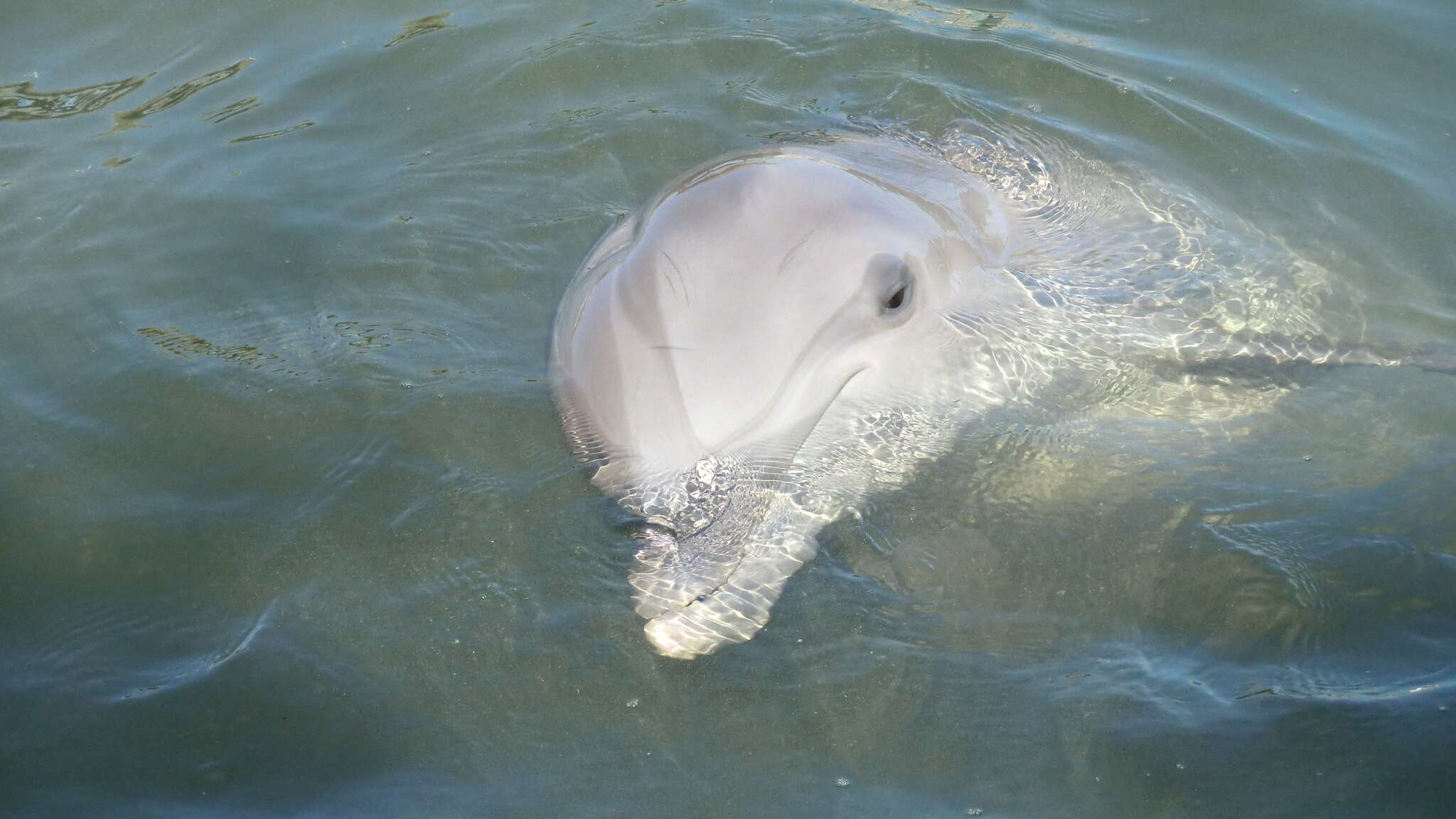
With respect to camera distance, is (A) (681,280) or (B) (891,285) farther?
(B) (891,285)

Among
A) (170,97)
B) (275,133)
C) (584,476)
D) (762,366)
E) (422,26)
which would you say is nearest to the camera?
(762,366)

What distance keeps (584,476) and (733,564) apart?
668 millimetres

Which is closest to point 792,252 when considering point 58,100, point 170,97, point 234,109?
point 234,109

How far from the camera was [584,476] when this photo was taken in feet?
13.3

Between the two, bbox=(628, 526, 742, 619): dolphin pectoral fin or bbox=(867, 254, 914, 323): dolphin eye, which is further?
bbox=(867, 254, 914, 323): dolphin eye

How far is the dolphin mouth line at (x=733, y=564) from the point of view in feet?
11.9

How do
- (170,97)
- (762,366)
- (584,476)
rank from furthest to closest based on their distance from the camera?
(170,97) → (584,476) → (762,366)

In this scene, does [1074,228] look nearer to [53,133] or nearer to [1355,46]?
[1355,46]

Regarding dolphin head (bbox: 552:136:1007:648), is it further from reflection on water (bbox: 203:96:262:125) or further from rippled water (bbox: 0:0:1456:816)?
reflection on water (bbox: 203:96:262:125)

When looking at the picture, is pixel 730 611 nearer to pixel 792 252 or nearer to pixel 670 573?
pixel 670 573

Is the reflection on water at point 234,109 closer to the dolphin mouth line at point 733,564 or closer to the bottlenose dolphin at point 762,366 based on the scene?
the bottlenose dolphin at point 762,366

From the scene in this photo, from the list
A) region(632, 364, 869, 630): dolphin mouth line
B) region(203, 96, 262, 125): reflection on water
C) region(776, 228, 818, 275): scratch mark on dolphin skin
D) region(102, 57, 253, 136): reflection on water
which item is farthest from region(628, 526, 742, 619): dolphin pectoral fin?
region(102, 57, 253, 136): reflection on water

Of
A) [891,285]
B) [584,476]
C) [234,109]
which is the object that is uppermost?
[234,109]

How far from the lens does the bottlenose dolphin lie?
12.2 ft
